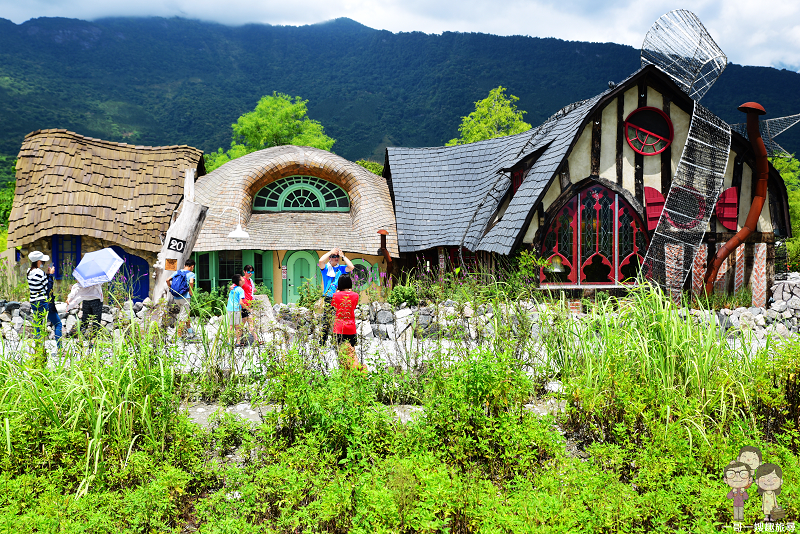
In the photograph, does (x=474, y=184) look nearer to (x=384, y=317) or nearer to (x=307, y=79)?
Result: (x=384, y=317)

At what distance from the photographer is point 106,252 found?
28.5 feet

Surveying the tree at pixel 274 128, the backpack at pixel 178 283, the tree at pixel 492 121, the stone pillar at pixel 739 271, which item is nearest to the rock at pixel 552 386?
the backpack at pixel 178 283

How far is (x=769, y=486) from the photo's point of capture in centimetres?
294

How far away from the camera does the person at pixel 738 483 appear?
291cm

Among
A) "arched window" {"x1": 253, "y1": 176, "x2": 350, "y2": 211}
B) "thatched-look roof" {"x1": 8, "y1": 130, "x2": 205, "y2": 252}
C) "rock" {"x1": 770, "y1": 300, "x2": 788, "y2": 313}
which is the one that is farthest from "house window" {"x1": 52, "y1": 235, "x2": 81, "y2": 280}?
"rock" {"x1": 770, "y1": 300, "x2": 788, "y2": 313}

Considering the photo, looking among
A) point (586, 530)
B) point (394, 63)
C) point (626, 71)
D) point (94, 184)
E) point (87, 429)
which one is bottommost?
point (586, 530)

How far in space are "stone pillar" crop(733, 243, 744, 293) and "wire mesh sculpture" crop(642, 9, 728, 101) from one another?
3.72m

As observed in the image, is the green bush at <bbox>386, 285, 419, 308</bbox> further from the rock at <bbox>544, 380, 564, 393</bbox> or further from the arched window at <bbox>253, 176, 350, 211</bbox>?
the arched window at <bbox>253, 176, 350, 211</bbox>

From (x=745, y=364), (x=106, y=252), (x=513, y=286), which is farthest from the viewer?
(x=513, y=286)

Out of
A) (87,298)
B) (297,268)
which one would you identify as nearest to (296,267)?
(297,268)

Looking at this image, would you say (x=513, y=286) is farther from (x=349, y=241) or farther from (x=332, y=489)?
(x=332, y=489)

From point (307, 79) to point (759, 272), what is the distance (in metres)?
98.0

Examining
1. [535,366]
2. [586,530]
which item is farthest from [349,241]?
[586,530]

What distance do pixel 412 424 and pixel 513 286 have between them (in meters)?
6.23
